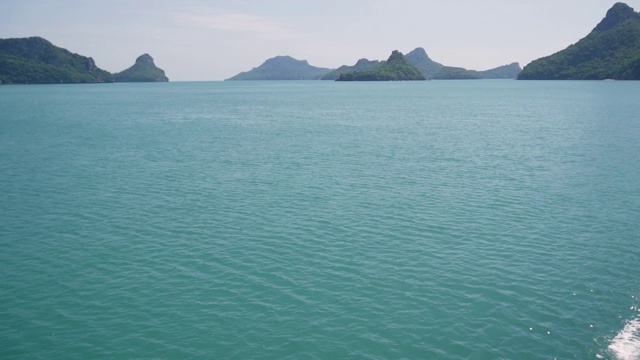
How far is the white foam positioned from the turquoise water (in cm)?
11

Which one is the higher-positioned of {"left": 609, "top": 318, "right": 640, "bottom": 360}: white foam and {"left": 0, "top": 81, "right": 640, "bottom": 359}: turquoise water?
{"left": 0, "top": 81, "right": 640, "bottom": 359}: turquoise water

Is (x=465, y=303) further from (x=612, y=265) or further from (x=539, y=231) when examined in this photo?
(x=539, y=231)

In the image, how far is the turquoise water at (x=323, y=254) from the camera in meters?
28.1

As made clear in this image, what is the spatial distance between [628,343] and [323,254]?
22326mm

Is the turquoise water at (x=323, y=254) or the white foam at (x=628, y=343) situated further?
the turquoise water at (x=323, y=254)

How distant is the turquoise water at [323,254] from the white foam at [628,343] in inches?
4.5

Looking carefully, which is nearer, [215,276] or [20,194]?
[215,276]

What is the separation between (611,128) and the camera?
Answer: 4272 inches

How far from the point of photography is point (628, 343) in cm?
2700

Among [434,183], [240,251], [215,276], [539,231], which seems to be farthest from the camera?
[434,183]

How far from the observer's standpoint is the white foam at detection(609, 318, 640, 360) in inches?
1017

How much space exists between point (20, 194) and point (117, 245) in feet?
84.7

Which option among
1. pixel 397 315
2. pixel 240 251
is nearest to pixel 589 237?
pixel 397 315

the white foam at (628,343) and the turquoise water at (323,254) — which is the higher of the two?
the turquoise water at (323,254)
